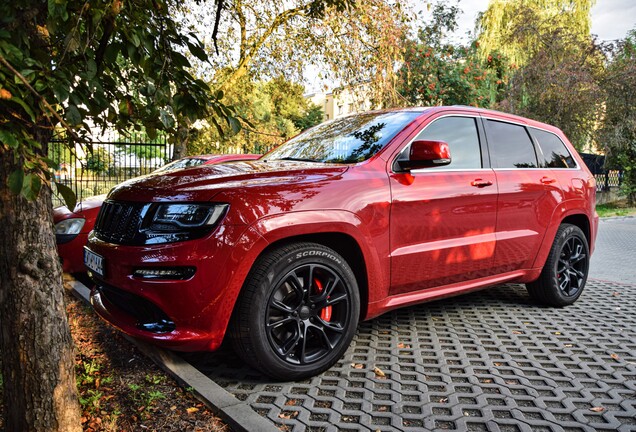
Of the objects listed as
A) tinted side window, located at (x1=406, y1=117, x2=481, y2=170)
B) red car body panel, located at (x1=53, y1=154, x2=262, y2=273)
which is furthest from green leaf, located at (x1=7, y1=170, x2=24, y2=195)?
red car body panel, located at (x1=53, y1=154, x2=262, y2=273)

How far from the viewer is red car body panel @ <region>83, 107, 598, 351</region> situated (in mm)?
2926

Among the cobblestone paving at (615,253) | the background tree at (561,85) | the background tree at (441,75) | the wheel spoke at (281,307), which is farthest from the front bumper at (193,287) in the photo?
the background tree at (561,85)

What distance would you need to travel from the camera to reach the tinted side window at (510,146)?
179 inches

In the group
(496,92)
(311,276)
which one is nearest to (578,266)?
(311,276)

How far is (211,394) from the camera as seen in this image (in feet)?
9.37

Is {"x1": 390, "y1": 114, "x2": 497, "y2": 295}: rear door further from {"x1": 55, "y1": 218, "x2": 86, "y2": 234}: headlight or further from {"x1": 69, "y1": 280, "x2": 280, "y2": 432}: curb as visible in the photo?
{"x1": 55, "y1": 218, "x2": 86, "y2": 234}: headlight

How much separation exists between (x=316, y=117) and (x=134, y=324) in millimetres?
53327

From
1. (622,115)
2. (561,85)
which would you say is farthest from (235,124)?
(622,115)

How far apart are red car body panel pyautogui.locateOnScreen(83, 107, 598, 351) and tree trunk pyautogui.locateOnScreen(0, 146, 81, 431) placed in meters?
0.62

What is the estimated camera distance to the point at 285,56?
41.9ft

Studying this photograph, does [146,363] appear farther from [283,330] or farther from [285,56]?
[285,56]

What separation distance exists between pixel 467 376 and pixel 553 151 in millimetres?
2875

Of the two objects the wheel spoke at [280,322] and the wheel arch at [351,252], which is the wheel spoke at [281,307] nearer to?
the wheel spoke at [280,322]

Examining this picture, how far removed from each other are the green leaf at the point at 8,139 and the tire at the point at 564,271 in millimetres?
4694
